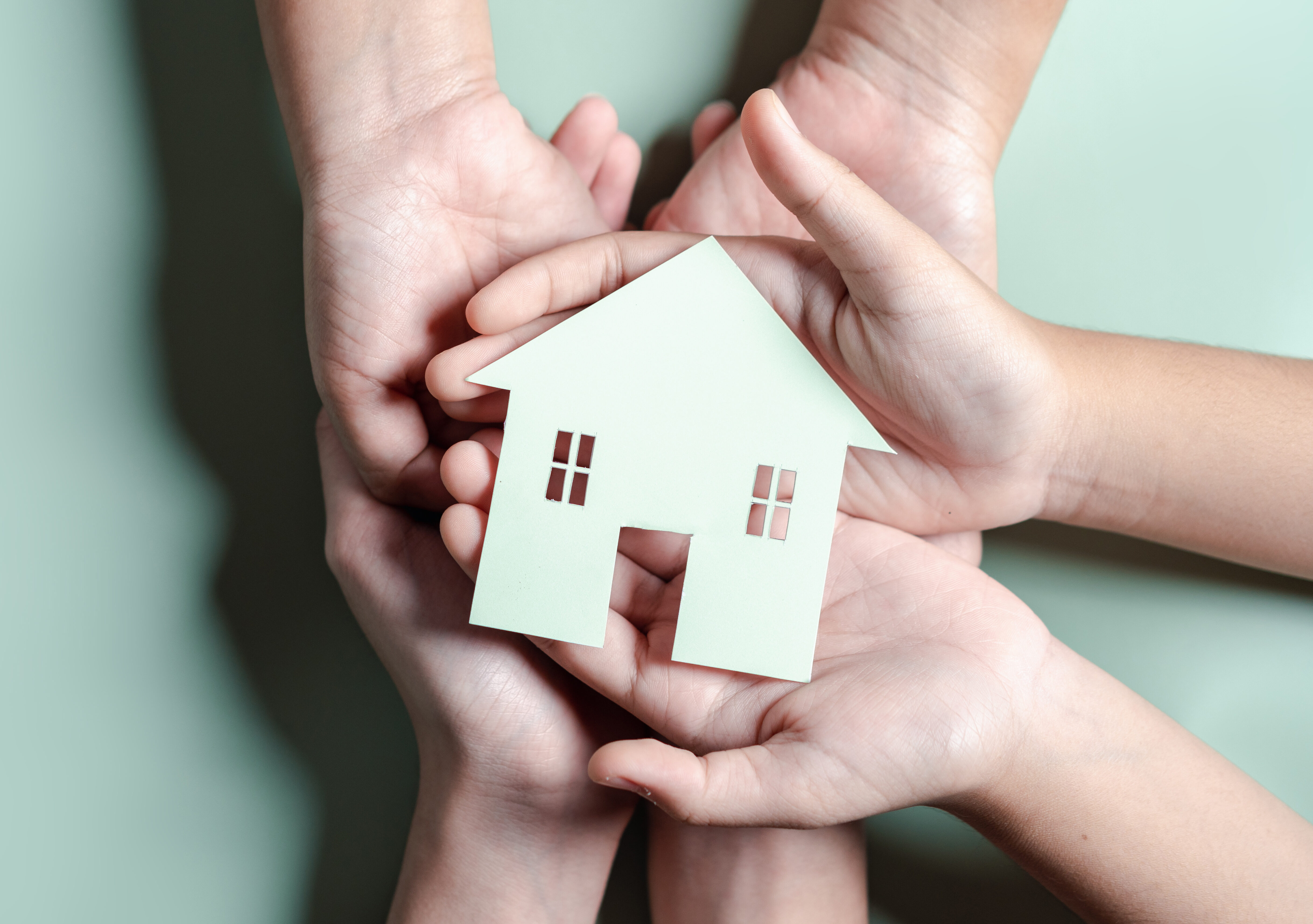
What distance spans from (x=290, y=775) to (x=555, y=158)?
922mm

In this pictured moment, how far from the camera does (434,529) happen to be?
1.02 meters

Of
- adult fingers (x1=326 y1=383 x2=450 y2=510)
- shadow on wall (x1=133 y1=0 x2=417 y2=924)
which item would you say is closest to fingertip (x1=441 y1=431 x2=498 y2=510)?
adult fingers (x1=326 y1=383 x2=450 y2=510)

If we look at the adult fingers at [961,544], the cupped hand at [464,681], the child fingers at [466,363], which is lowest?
the cupped hand at [464,681]

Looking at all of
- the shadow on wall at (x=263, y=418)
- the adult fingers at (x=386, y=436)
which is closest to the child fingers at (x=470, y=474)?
the adult fingers at (x=386, y=436)

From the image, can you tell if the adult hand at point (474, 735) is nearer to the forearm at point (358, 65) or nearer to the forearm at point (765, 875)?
the forearm at point (765, 875)

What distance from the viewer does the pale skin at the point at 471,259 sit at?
3.05 feet

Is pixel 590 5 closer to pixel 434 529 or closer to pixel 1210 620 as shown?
pixel 434 529

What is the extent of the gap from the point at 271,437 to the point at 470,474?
521 mm

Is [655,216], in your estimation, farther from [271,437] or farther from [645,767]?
[645,767]

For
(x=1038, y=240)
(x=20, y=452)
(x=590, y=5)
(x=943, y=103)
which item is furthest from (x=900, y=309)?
(x=20, y=452)

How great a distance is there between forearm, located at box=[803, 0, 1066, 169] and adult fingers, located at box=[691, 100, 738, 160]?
0.17 meters

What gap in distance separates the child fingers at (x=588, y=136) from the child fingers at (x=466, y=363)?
408 millimetres

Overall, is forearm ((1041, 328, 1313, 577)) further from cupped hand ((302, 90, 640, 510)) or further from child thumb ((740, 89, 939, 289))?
cupped hand ((302, 90, 640, 510))

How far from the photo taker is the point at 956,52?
1.05m
